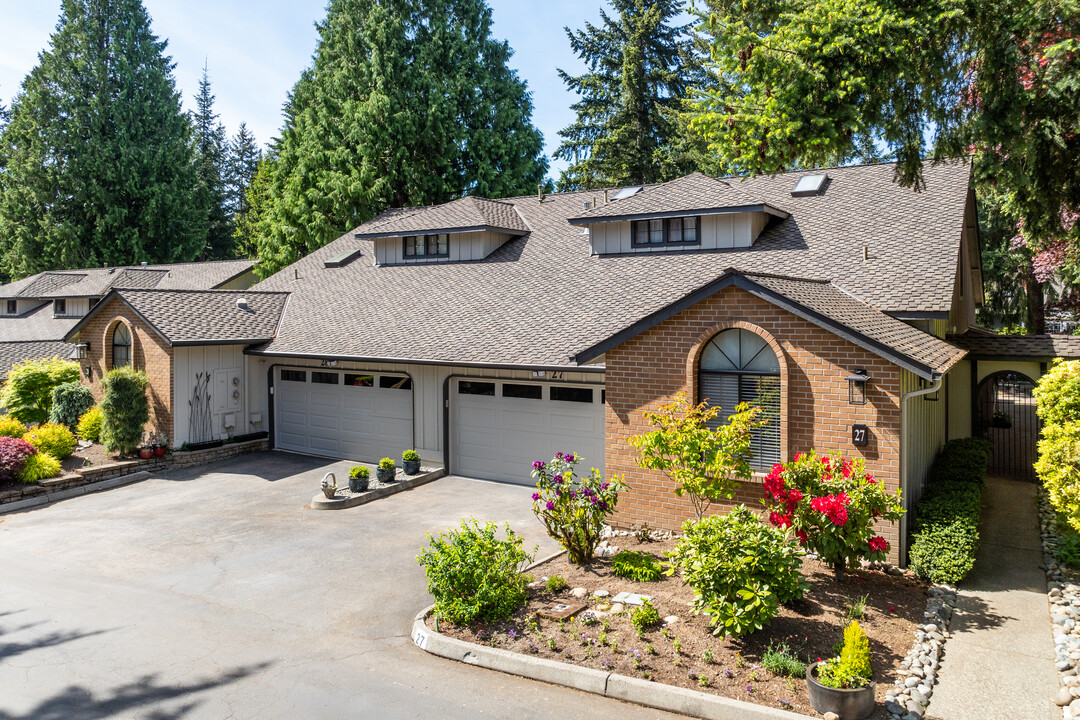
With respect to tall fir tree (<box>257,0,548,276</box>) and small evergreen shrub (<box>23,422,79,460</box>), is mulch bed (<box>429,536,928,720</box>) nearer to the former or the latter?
small evergreen shrub (<box>23,422,79,460</box>)

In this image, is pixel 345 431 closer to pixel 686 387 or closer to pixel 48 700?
pixel 686 387

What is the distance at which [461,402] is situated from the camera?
1662 centimetres

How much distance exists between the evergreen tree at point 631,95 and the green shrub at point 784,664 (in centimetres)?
3028

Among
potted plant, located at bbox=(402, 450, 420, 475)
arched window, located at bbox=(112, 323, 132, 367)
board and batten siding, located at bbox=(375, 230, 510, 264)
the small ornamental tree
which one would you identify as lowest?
potted plant, located at bbox=(402, 450, 420, 475)

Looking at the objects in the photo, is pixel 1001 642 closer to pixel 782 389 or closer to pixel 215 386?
pixel 782 389

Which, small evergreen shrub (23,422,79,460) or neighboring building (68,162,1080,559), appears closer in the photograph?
neighboring building (68,162,1080,559)

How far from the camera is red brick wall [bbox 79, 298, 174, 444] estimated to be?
17.8 meters

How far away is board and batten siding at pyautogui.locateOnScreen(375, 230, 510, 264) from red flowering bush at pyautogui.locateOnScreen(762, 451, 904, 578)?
13.0 metres

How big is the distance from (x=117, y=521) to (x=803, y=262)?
1416cm

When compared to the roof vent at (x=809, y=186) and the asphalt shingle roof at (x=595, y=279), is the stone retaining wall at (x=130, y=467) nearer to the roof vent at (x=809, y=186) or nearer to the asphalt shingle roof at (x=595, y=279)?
the asphalt shingle roof at (x=595, y=279)

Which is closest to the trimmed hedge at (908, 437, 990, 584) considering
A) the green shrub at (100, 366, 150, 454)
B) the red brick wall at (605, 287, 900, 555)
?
the red brick wall at (605, 287, 900, 555)

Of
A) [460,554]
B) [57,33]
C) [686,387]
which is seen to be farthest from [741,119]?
[57,33]

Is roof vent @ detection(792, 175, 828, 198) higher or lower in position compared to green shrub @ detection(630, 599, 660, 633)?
higher

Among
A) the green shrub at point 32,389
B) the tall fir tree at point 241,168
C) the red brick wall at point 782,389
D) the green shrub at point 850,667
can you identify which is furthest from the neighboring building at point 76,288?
the tall fir tree at point 241,168
